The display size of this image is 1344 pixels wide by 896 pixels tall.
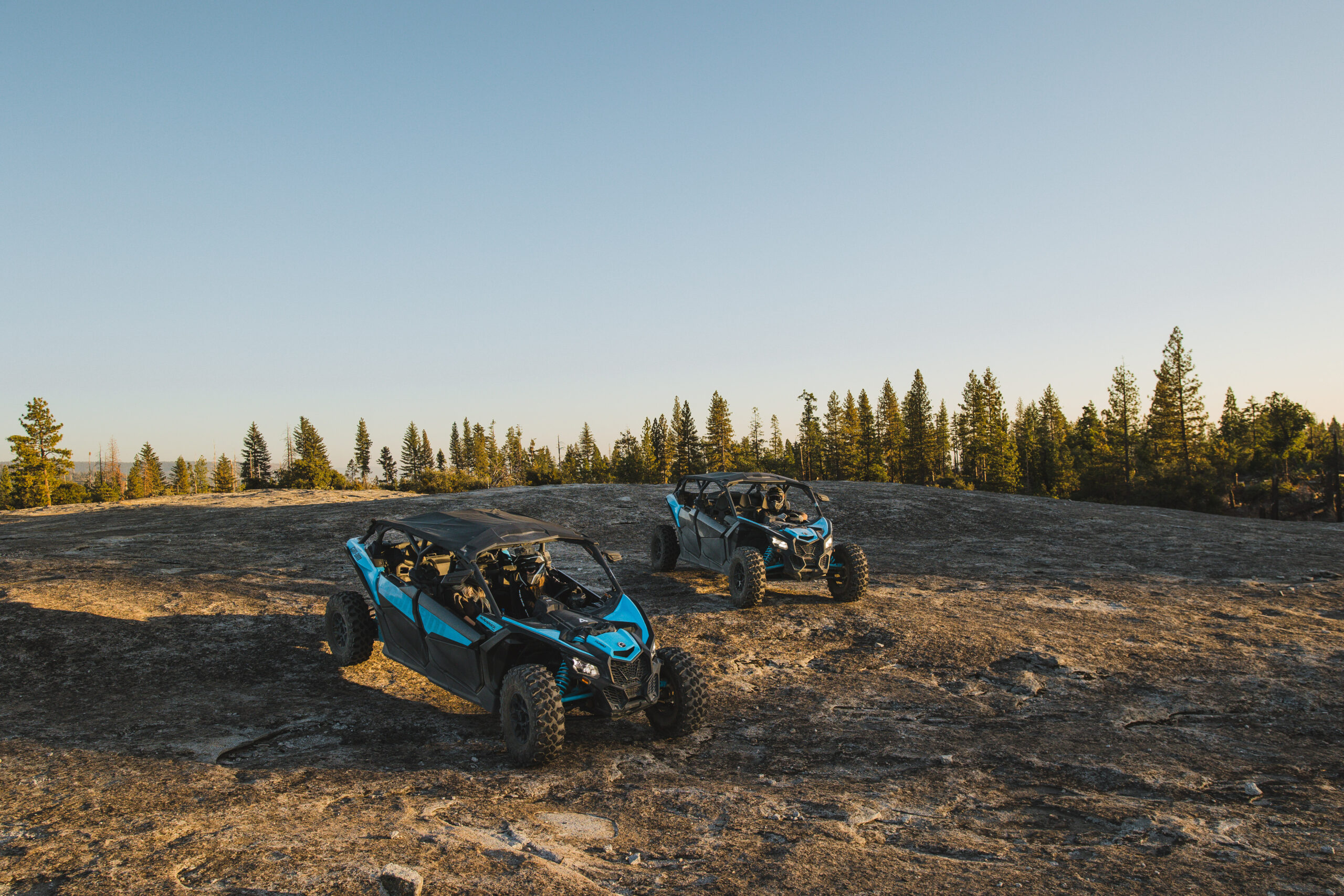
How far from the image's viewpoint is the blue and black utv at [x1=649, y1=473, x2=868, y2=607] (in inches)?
389

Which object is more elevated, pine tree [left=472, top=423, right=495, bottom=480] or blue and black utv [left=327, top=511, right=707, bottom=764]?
pine tree [left=472, top=423, right=495, bottom=480]

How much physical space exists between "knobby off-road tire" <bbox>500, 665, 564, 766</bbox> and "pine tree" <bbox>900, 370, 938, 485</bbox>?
246 ft

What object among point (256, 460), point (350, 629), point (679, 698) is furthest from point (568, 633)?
point (256, 460)

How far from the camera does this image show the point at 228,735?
5570mm

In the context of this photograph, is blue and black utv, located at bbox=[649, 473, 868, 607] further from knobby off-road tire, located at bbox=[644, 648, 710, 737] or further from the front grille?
the front grille

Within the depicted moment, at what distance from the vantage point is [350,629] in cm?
721

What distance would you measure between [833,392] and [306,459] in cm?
6635

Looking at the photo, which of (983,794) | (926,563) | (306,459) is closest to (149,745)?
(983,794)

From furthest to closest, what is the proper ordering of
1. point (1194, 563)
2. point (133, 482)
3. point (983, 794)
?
point (133, 482), point (1194, 563), point (983, 794)

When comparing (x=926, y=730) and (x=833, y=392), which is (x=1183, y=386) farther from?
(x=926, y=730)

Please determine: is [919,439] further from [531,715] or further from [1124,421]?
[531,715]

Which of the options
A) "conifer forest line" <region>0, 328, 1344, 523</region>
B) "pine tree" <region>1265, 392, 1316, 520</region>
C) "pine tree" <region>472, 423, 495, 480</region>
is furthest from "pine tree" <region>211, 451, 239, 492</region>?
"pine tree" <region>1265, 392, 1316, 520</region>

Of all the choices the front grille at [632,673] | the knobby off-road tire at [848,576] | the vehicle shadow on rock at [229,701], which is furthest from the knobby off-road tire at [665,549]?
the front grille at [632,673]

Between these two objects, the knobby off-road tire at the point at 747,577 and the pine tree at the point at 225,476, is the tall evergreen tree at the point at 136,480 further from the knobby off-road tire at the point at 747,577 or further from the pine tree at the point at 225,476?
the knobby off-road tire at the point at 747,577
